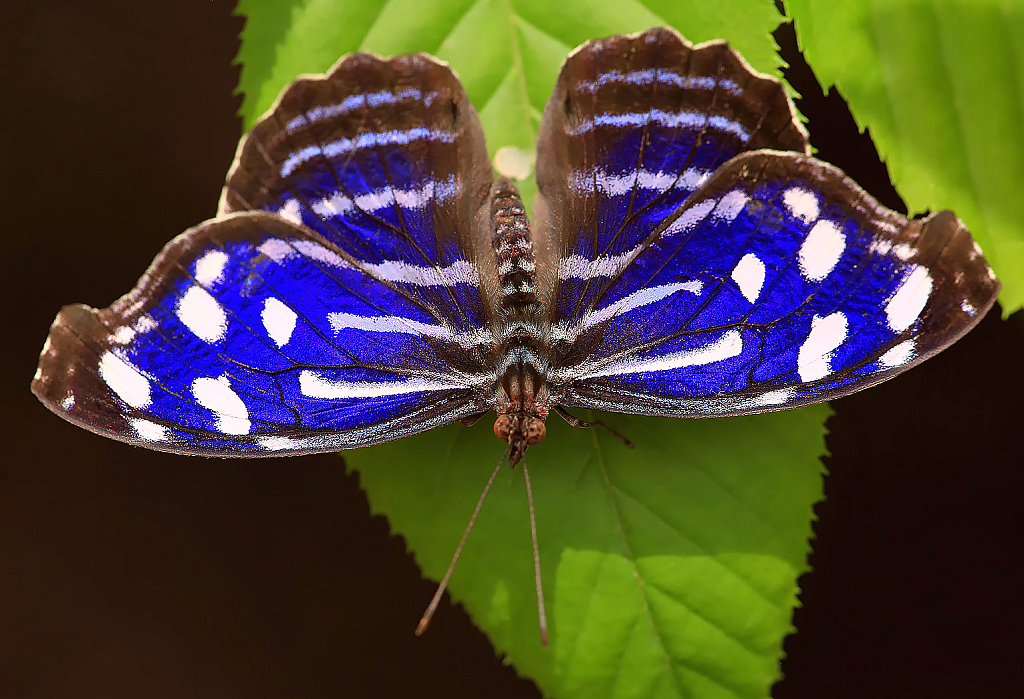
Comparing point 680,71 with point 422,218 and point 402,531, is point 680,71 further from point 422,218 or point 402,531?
point 402,531

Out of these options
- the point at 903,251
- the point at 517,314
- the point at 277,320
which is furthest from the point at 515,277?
the point at 903,251

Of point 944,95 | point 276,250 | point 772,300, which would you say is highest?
point 944,95

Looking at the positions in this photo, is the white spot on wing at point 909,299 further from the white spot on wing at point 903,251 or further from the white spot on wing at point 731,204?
the white spot on wing at point 731,204

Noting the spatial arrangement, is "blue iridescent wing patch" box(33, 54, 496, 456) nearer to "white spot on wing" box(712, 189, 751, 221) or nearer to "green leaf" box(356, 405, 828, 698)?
"green leaf" box(356, 405, 828, 698)

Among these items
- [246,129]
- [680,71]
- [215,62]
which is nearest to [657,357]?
[680,71]

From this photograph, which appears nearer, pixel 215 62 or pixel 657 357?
pixel 657 357

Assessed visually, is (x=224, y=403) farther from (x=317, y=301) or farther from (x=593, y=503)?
(x=593, y=503)
